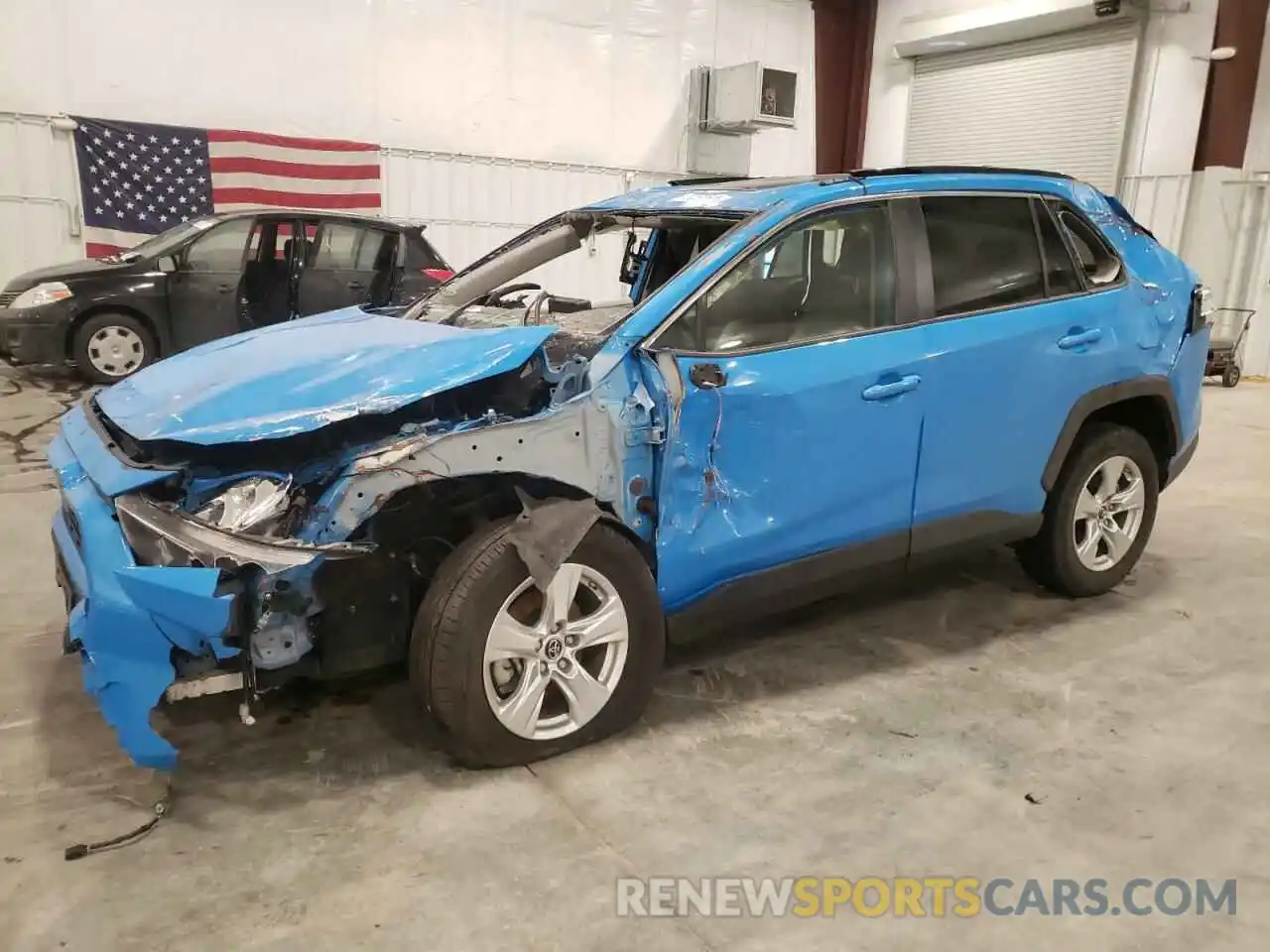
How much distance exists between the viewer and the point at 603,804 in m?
2.55

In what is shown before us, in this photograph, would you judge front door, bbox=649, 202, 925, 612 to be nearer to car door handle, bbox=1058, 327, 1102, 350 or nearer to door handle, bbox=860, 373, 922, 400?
door handle, bbox=860, 373, 922, 400

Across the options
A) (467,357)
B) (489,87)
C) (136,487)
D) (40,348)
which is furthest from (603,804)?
(489,87)

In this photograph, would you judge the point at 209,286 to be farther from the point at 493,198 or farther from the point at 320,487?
the point at 320,487

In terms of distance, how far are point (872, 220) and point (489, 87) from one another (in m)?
8.57

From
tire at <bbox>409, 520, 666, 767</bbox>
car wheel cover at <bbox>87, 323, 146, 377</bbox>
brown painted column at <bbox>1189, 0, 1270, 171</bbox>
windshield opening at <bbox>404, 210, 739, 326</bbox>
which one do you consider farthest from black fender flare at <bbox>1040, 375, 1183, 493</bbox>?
brown painted column at <bbox>1189, 0, 1270, 171</bbox>

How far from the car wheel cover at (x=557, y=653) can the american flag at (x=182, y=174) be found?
288 inches

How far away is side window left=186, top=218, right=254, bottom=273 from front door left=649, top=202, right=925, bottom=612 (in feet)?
19.3

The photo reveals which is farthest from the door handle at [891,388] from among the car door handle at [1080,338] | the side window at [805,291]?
the car door handle at [1080,338]

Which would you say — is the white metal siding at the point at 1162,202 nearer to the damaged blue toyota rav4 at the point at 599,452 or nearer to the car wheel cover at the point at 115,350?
the damaged blue toyota rav4 at the point at 599,452

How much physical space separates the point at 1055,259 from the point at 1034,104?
361 inches

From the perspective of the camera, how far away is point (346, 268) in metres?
7.96

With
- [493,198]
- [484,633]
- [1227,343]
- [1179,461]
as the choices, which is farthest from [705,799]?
[1227,343]

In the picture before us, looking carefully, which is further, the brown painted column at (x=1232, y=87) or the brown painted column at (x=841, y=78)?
the brown painted column at (x=841, y=78)

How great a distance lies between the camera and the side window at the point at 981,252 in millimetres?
3287
